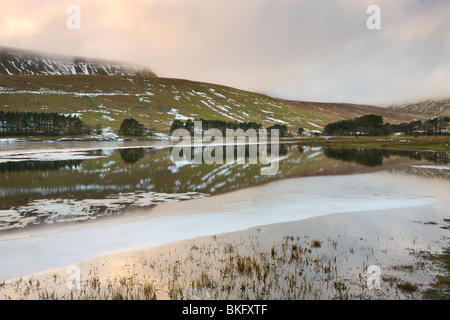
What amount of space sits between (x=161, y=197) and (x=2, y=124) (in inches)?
5656

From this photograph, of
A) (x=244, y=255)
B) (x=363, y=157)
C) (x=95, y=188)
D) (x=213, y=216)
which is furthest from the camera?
(x=363, y=157)

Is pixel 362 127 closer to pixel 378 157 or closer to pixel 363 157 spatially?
pixel 378 157

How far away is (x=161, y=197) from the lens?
837 inches

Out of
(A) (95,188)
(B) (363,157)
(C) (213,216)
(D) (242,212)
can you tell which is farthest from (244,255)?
(B) (363,157)

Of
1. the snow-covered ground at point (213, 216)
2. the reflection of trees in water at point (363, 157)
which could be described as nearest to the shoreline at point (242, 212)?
the snow-covered ground at point (213, 216)

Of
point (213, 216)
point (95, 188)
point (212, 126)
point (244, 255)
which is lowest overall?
point (244, 255)

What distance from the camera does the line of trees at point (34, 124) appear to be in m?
128

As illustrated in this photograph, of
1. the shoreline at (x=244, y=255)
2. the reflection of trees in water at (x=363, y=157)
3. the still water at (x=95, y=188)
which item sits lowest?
the shoreline at (x=244, y=255)

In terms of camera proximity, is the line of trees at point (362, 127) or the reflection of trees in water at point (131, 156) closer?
the reflection of trees in water at point (131, 156)

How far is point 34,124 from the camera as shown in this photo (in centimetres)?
13712

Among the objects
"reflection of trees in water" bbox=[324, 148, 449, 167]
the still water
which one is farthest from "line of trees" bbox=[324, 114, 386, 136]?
the still water

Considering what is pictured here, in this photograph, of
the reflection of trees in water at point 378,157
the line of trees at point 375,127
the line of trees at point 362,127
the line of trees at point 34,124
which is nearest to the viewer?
the reflection of trees in water at point 378,157

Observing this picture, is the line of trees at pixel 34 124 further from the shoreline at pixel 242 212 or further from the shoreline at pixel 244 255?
the shoreline at pixel 244 255
